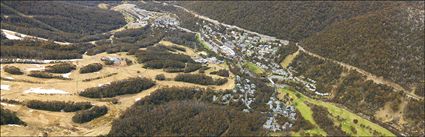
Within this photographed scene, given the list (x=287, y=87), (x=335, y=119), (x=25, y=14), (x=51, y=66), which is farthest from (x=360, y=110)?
(x=25, y=14)

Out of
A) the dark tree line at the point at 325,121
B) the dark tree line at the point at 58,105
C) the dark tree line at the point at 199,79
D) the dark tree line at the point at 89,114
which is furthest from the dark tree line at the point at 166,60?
the dark tree line at the point at 325,121

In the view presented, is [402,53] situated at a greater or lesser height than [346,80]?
greater

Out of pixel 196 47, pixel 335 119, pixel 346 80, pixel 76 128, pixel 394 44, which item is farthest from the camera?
pixel 196 47

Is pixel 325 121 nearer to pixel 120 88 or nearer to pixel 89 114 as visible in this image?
pixel 120 88

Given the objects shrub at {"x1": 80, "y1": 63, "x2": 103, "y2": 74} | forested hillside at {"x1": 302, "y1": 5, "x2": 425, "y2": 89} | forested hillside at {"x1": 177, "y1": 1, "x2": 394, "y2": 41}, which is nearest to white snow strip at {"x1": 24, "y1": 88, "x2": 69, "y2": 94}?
shrub at {"x1": 80, "y1": 63, "x2": 103, "y2": 74}

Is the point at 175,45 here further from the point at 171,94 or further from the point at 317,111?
the point at 317,111

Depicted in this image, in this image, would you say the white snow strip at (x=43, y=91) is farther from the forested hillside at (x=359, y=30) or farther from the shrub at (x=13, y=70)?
the forested hillside at (x=359, y=30)
